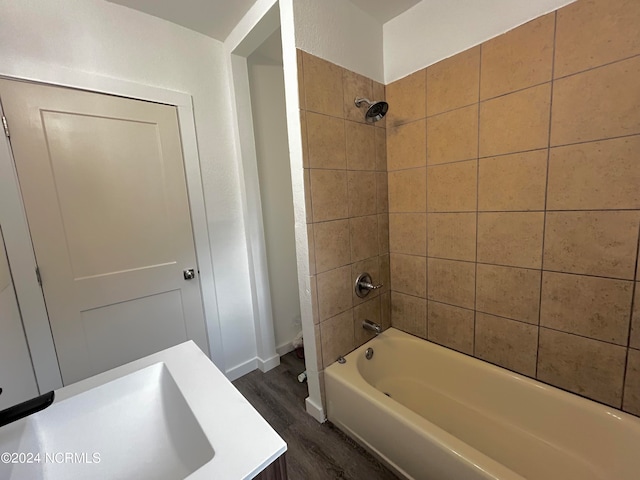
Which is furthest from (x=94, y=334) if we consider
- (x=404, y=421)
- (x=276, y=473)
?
(x=404, y=421)

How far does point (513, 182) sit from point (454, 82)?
651mm

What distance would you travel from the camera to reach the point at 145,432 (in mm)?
729

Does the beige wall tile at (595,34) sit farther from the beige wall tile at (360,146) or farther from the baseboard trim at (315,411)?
the baseboard trim at (315,411)

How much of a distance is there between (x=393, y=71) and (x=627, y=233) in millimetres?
1495

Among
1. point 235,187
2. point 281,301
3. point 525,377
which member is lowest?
point 525,377

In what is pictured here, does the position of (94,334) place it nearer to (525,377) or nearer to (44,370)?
(44,370)

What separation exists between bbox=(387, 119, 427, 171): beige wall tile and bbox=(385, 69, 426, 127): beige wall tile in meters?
0.05

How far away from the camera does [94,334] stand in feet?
4.62

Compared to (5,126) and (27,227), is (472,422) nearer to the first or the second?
(27,227)

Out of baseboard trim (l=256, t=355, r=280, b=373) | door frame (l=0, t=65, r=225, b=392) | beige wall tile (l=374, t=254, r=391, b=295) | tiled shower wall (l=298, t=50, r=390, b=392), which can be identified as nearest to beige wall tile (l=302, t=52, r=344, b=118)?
tiled shower wall (l=298, t=50, r=390, b=392)

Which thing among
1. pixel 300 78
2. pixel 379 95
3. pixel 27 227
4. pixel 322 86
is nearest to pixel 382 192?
pixel 379 95

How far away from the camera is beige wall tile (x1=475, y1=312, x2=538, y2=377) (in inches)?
52.1

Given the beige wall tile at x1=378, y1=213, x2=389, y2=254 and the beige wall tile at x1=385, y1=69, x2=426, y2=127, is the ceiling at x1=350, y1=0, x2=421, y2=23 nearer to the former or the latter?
the beige wall tile at x1=385, y1=69, x2=426, y2=127

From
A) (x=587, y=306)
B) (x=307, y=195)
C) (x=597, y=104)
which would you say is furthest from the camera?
(x=307, y=195)
